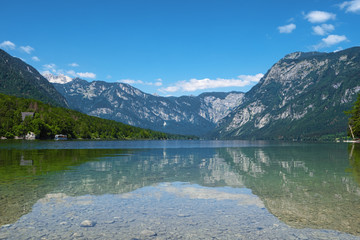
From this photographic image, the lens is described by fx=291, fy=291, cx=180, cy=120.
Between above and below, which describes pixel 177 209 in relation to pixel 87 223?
below

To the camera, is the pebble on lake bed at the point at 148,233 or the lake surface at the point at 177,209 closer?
the pebble on lake bed at the point at 148,233

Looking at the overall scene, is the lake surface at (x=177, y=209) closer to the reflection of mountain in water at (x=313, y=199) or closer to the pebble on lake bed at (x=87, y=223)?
the reflection of mountain in water at (x=313, y=199)

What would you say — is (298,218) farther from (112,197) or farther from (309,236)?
(112,197)

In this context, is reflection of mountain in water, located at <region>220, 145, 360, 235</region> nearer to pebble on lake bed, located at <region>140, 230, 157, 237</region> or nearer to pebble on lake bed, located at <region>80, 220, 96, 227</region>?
pebble on lake bed, located at <region>140, 230, 157, 237</region>

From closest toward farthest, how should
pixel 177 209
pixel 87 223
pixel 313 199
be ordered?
pixel 87 223 → pixel 177 209 → pixel 313 199

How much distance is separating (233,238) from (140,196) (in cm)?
1068

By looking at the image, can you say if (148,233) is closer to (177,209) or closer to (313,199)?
(177,209)

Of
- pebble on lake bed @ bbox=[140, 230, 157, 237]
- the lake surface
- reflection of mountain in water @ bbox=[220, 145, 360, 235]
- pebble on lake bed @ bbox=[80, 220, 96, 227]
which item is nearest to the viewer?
pebble on lake bed @ bbox=[140, 230, 157, 237]

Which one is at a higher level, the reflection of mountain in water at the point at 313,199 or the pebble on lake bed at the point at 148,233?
the pebble on lake bed at the point at 148,233

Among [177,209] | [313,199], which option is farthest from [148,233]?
[313,199]

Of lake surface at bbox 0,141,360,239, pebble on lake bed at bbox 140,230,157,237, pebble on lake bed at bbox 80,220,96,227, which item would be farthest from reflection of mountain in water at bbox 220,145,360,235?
pebble on lake bed at bbox 80,220,96,227

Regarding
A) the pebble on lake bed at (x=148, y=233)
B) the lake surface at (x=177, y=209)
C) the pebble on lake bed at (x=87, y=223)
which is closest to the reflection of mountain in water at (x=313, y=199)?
the lake surface at (x=177, y=209)

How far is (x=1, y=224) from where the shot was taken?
47.9 feet

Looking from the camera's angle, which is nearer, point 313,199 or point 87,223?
point 87,223
